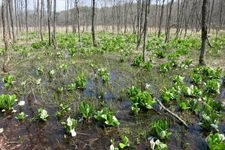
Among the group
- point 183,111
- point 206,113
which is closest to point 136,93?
point 183,111

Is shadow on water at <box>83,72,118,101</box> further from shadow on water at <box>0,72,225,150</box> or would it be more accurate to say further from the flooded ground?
shadow on water at <box>0,72,225,150</box>

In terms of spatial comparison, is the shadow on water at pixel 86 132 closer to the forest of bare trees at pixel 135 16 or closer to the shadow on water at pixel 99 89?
the shadow on water at pixel 99 89

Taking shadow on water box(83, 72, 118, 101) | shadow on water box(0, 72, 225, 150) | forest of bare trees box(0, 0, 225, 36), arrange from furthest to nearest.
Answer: forest of bare trees box(0, 0, 225, 36) < shadow on water box(83, 72, 118, 101) < shadow on water box(0, 72, 225, 150)

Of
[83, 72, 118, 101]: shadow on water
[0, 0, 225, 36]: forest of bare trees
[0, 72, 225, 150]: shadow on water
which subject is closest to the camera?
[0, 72, 225, 150]: shadow on water

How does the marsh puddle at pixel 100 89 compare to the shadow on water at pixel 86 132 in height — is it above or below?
above

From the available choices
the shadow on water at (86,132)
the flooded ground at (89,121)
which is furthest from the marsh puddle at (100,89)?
the shadow on water at (86,132)

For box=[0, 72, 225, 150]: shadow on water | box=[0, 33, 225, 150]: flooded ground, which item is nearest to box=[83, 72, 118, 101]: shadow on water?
box=[0, 33, 225, 150]: flooded ground

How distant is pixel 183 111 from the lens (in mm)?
7465

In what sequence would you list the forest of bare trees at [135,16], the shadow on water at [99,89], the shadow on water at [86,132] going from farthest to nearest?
the forest of bare trees at [135,16], the shadow on water at [99,89], the shadow on water at [86,132]

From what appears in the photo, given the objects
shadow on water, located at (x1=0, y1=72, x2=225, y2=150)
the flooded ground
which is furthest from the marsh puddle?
shadow on water, located at (x1=0, y1=72, x2=225, y2=150)

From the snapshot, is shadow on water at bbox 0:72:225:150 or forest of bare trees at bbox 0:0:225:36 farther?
forest of bare trees at bbox 0:0:225:36

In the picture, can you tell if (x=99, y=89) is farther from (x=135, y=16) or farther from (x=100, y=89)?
(x=135, y=16)

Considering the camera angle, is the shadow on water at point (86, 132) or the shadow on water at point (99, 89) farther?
the shadow on water at point (99, 89)

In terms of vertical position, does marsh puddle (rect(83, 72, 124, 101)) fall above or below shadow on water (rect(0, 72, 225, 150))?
above
